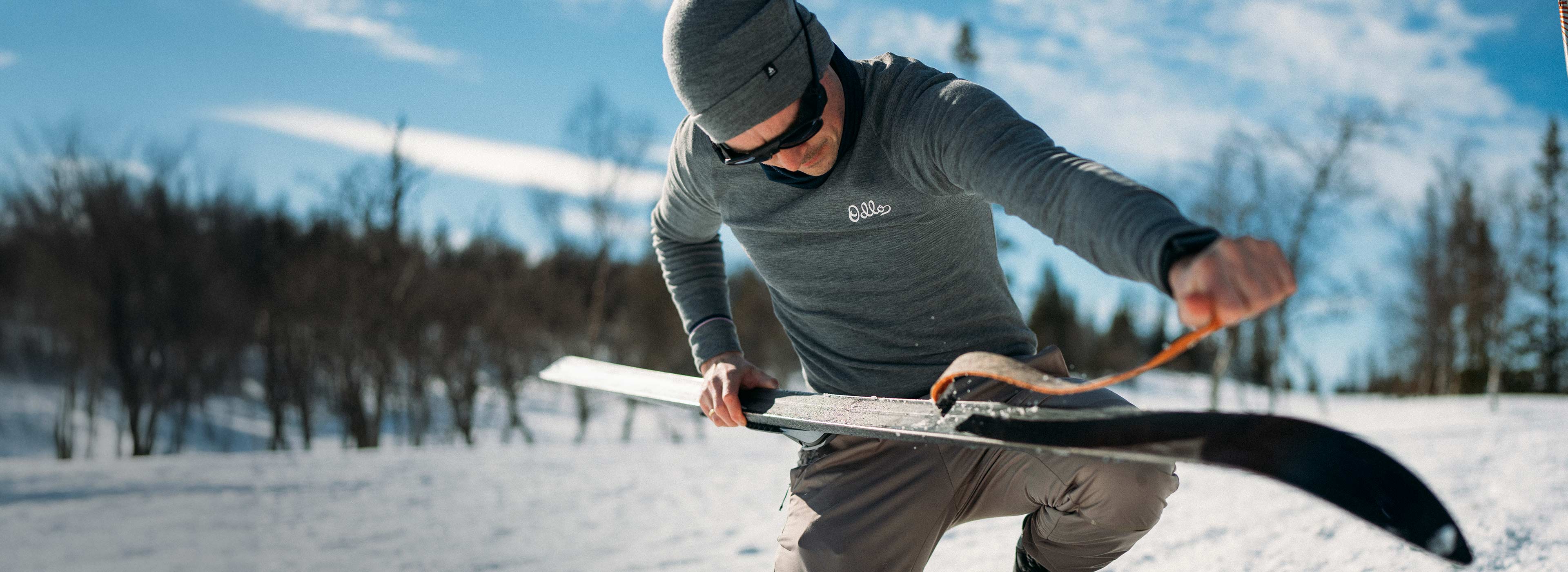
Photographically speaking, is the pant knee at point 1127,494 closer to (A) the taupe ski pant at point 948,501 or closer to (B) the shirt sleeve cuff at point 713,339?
(A) the taupe ski pant at point 948,501

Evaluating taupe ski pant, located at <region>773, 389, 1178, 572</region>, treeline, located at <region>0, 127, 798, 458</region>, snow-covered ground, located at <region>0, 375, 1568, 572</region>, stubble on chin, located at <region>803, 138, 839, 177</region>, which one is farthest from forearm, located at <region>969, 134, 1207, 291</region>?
treeline, located at <region>0, 127, 798, 458</region>

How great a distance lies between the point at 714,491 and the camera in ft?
20.4

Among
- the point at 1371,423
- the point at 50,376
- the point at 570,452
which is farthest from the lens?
the point at 50,376

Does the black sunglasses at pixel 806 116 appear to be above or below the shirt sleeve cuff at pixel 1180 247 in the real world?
above

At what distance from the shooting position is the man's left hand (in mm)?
790

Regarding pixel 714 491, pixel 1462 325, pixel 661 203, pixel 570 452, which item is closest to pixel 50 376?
pixel 570 452

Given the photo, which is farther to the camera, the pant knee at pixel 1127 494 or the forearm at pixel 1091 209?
the pant knee at pixel 1127 494

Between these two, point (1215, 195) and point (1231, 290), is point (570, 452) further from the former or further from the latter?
point (1215, 195)

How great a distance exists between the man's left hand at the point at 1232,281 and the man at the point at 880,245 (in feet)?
0.57

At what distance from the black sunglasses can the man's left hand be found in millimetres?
697

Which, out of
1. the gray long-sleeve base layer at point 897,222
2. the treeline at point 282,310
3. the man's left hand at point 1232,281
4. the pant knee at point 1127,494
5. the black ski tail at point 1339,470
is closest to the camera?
the man's left hand at point 1232,281

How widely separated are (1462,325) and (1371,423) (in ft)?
23.5

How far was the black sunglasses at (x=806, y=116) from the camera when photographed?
136 centimetres

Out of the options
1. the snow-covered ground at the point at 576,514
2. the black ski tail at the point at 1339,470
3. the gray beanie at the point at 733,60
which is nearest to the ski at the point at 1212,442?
the black ski tail at the point at 1339,470
